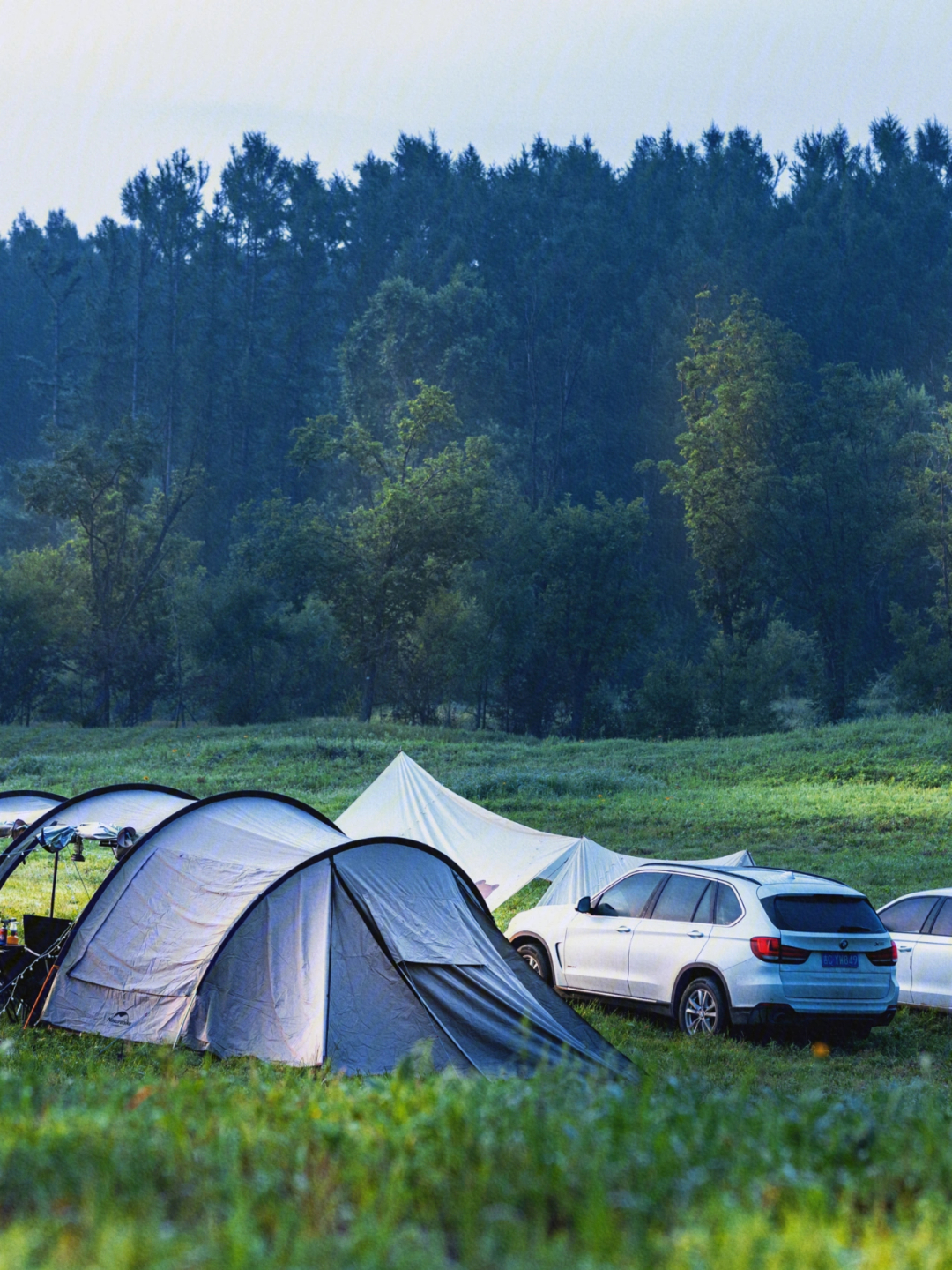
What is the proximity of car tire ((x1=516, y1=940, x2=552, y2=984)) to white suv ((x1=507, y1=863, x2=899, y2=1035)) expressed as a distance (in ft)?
2.34

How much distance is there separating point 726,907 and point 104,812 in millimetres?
6149

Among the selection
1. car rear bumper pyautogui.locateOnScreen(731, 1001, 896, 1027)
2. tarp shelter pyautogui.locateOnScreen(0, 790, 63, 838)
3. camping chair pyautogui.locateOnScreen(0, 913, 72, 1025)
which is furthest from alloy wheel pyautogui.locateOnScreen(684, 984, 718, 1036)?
tarp shelter pyautogui.locateOnScreen(0, 790, 63, 838)

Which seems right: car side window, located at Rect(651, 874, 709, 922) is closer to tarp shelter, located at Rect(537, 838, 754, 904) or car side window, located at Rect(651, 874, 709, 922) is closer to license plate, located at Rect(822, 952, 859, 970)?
license plate, located at Rect(822, 952, 859, 970)

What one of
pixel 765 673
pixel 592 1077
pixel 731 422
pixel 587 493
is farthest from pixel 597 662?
pixel 592 1077

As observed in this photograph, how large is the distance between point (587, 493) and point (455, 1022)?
61.9 metres

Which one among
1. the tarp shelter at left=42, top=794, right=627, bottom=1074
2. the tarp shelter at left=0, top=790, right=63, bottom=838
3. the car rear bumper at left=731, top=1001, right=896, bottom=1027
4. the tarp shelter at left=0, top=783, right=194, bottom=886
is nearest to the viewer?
the tarp shelter at left=42, top=794, right=627, bottom=1074

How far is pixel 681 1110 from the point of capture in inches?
191

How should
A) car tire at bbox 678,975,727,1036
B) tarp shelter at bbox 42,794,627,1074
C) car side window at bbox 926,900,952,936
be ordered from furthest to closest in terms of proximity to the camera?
car side window at bbox 926,900,952,936 < car tire at bbox 678,975,727,1036 < tarp shelter at bbox 42,794,627,1074

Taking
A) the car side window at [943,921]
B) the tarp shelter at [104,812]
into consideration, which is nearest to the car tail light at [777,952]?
the car side window at [943,921]

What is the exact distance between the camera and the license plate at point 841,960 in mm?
11609

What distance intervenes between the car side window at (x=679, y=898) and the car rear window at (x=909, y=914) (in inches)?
78.1

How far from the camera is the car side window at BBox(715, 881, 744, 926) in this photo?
39.1ft

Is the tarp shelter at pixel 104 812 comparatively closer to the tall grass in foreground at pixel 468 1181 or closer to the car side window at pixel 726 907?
the car side window at pixel 726 907

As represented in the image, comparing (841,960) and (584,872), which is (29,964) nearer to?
(841,960)
